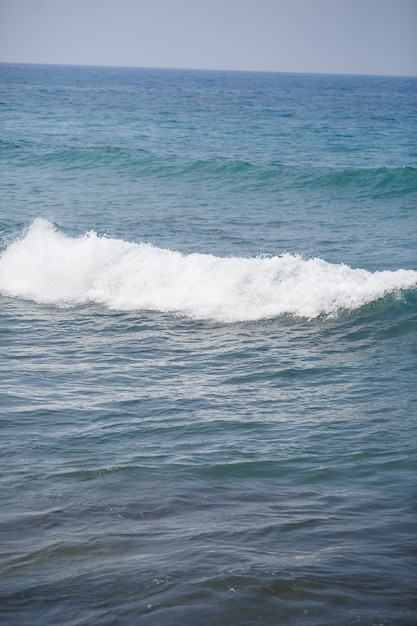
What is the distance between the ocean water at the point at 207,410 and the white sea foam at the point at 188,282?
0.06 m

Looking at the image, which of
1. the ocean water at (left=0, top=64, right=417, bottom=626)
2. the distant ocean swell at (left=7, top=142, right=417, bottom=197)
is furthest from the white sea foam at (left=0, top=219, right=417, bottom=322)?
the distant ocean swell at (left=7, top=142, right=417, bottom=197)

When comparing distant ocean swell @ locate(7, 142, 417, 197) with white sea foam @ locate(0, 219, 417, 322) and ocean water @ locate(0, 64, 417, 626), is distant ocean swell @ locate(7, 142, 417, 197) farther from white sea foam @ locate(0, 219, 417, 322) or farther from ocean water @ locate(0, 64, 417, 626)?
white sea foam @ locate(0, 219, 417, 322)

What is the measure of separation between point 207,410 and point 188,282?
706 cm

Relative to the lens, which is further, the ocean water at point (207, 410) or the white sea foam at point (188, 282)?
the white sea foam at point (188, 282)

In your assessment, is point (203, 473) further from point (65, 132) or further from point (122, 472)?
point (65, 132)

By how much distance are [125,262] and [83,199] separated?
1077 cm

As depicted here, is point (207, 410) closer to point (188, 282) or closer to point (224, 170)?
point (188, 282)

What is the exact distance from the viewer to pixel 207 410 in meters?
12.2

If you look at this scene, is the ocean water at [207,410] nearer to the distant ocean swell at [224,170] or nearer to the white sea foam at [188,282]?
the white sea foam at [188,282]

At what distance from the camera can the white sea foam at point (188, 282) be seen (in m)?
17.6

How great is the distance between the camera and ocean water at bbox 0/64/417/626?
7.59m

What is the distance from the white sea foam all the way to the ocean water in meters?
0.06

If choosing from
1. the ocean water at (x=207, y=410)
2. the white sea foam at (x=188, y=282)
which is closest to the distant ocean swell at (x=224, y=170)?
the ocean water at (x=207, y=410)

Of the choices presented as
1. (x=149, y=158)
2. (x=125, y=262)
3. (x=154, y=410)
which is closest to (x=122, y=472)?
(x=154, y=410)
